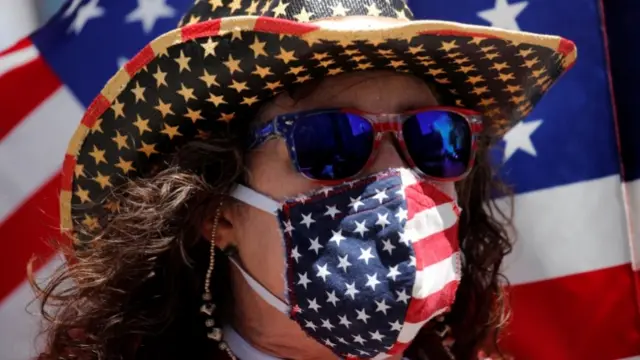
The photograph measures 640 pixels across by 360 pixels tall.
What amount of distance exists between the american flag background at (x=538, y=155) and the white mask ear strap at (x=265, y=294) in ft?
2.53

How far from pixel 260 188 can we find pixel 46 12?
3.36 feet

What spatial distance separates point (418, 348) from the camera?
1895 millimetres

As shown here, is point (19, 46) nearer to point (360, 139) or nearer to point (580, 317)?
point (360, 139)

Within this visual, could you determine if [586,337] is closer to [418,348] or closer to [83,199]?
[418,348]

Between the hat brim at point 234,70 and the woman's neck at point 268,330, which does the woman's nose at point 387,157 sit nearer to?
the hat brim at point 234,70

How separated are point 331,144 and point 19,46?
43.9 inches

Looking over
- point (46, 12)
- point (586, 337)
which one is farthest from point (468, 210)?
point (46, 12)

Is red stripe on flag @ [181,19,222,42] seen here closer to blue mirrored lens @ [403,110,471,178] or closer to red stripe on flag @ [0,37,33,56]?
blue mirrored lens @ [403,110,471,178]

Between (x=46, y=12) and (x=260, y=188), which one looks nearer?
(x=260, y=188)

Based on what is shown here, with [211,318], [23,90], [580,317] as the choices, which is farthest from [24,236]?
[580,317]

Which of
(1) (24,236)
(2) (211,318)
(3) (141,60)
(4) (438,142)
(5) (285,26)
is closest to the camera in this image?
(5) (285,26)

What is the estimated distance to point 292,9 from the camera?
146 centimetres

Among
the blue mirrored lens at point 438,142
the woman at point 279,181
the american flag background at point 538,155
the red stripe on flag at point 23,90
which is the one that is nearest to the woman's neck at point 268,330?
the woman at point 279,181

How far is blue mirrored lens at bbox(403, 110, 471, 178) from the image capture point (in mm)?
1495
